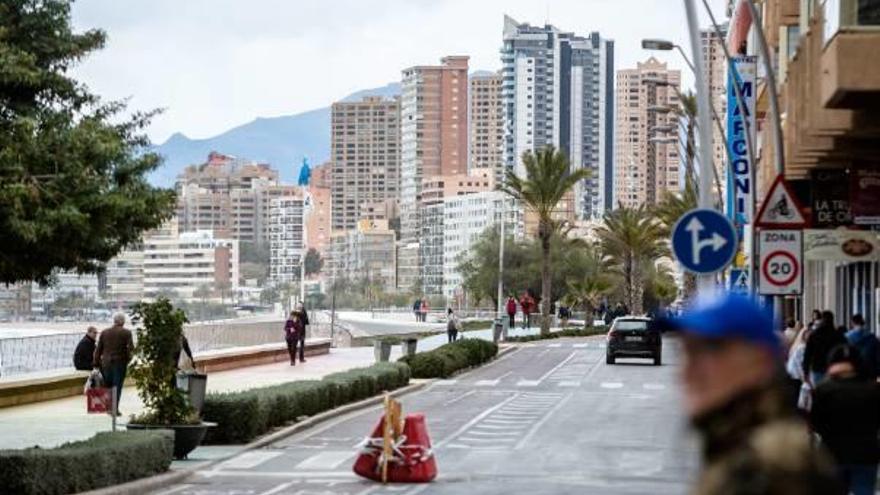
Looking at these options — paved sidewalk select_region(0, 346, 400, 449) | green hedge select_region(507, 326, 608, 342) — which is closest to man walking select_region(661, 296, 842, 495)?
paved sidewalk select_region(0, 346, 400, 449)

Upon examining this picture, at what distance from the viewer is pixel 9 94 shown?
63.3 ft

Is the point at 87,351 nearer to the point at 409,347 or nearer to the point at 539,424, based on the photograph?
the point at 539,424

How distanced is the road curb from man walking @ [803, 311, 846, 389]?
26.5 ft

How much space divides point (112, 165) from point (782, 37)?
119 ft

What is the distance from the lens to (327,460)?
27828 millimetres

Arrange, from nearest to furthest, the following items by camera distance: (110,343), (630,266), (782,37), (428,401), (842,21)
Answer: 1. (842,21)
2. (110,343)
3. (428,401)
4. (782,37)
5. (630,266)

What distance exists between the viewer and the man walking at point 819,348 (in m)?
20.9

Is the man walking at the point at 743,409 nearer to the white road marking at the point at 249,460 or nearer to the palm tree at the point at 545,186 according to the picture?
the white road marking at the point at 249,460

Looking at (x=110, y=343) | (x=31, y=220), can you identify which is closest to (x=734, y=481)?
(x=31, y=220)

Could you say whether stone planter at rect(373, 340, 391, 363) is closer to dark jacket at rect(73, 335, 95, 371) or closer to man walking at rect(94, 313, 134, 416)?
dark jacket at rect(73, 335, 95, 371)

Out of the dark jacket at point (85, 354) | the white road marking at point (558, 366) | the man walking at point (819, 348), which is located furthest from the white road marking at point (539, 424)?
the dark jacket at point (85, 354)

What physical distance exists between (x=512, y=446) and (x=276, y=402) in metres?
4.55

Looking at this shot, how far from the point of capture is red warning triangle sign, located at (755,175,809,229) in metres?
23.7

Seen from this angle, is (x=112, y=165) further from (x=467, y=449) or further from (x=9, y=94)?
(x=467, y=449)
